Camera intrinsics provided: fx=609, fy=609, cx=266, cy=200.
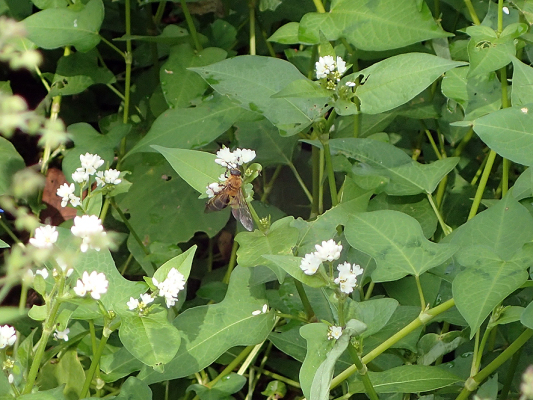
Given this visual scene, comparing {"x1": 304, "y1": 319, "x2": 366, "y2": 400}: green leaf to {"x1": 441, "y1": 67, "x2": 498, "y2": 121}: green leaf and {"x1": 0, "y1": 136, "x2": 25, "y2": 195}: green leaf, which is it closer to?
{"x1": 441, "y1": 67, "x2": 498, "y2": 121}: green leaf

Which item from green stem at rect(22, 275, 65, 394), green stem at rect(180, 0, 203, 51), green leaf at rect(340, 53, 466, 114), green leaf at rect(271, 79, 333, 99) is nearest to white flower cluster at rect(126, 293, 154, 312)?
green stem at rect(22, 275, 65, 394)

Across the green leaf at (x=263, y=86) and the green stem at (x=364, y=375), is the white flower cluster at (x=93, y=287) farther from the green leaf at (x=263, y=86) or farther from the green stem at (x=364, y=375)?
the green leaf at (x=263, y=86)

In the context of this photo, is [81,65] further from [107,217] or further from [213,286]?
[213,286]

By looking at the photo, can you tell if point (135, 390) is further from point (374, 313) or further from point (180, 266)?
point (374, 313)

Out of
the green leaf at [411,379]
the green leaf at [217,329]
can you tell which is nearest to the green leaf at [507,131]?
the green leaf at [411,379]

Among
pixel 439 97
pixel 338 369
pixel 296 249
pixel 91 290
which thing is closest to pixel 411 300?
pixel 338 369

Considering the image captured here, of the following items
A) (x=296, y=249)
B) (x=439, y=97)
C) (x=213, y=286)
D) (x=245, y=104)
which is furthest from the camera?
(x=439, y=97)
